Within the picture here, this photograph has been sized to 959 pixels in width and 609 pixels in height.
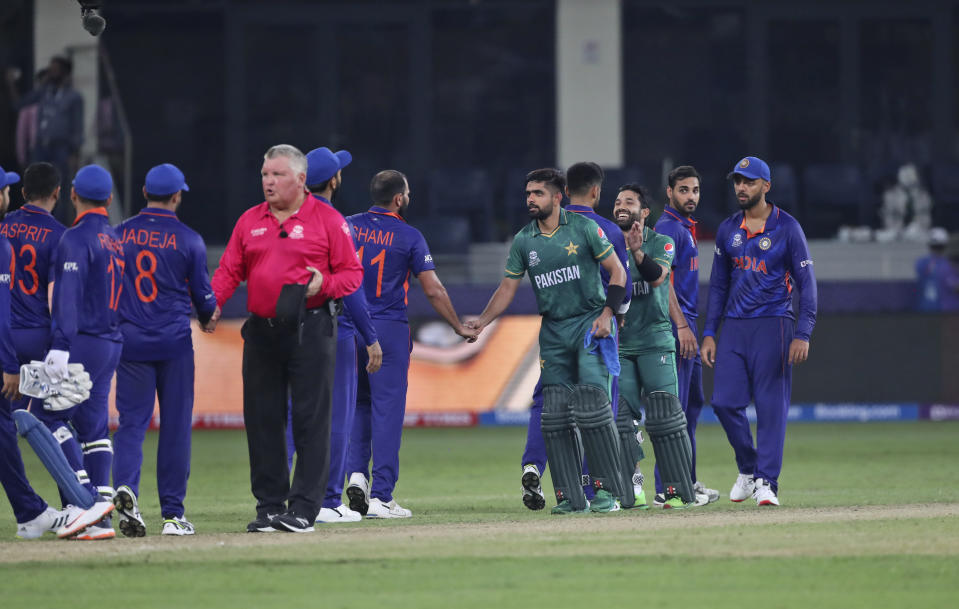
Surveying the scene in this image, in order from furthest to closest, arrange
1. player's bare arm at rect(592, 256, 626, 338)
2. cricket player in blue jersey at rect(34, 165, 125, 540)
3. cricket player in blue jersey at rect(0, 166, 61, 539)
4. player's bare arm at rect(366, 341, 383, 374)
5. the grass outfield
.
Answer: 1. player's bare arm at rect(592, 256, 626, 338)
2. player's bare arm at rect(366, 341, 383, 374)
3. cricket player in blue jersey at rect(0, 166, 61, 539)
4. cricket player in blue jersey at rect(34, 165, 125, 540)
5. the grass outfield

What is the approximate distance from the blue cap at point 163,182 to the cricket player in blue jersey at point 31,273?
25.6 inches

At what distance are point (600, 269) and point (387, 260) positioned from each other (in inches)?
58.1

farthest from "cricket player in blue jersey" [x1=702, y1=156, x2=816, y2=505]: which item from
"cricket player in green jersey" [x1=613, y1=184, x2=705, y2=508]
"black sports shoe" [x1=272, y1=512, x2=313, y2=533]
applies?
"black sports shoe" [x1=272, y1=512, x2=313, y2=533]

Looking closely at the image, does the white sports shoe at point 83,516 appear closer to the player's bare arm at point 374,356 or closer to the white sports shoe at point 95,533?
the white sports shoe at point 95,533

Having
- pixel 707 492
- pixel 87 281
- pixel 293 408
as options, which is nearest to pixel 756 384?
pixel 707 492

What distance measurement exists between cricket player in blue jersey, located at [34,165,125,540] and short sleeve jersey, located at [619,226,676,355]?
3.45m

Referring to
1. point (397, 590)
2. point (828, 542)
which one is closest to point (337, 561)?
point (397, 590)

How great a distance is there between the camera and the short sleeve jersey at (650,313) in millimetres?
10641

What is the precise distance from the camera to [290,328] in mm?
8805

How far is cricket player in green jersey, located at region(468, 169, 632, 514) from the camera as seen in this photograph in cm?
980

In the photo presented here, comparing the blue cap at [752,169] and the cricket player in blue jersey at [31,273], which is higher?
the blue cap at [752,169]

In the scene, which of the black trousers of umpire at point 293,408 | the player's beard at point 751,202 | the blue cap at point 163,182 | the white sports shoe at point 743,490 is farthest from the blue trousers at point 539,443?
the blue cap at point 163,182

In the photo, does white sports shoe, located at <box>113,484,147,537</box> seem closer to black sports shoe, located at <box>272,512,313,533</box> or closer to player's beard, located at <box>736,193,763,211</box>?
black sports shoe, located at <box>272,512,313,533</box>

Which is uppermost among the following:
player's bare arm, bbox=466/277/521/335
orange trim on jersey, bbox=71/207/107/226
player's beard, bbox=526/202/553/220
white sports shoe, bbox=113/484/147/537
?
orange trim on jersey, bbox=71/207/107/226
